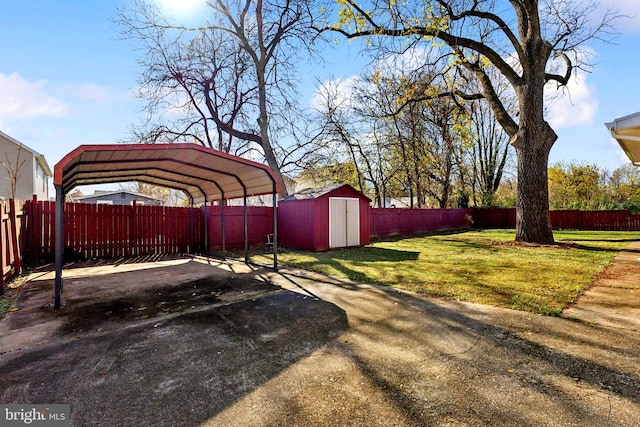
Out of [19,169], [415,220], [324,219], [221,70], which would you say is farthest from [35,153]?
[415,220]

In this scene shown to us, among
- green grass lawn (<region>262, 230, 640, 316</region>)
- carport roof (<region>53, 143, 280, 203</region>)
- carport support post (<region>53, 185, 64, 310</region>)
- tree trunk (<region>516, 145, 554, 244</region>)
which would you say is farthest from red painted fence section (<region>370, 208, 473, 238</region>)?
carport support post (<region>53, 185, 64, 310</region>)

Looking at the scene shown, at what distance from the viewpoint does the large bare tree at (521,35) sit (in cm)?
967

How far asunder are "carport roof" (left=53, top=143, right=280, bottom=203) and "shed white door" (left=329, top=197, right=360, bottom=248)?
3365 millimetres

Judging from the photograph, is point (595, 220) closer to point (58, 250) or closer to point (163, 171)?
point (163, 171)

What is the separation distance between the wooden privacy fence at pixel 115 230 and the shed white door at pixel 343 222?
4595 millimetres

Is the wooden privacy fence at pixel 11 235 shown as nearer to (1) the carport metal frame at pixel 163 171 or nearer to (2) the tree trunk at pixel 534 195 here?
(1) the carport metal frame at pixel 163 171

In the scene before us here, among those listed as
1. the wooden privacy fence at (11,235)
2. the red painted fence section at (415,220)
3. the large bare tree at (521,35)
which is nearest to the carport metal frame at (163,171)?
the wooden privacy fence at (11,235)

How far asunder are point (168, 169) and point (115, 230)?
3216 mm

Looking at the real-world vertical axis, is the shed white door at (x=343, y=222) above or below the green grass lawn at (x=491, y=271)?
above

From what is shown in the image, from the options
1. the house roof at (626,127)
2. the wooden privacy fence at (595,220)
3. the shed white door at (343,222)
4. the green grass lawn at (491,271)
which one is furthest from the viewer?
the wooden privacy fence at (595,220)

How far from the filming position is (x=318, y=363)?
2598mm

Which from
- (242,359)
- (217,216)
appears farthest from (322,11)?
(242,359)

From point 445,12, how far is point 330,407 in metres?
11.2

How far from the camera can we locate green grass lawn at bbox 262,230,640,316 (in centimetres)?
452
